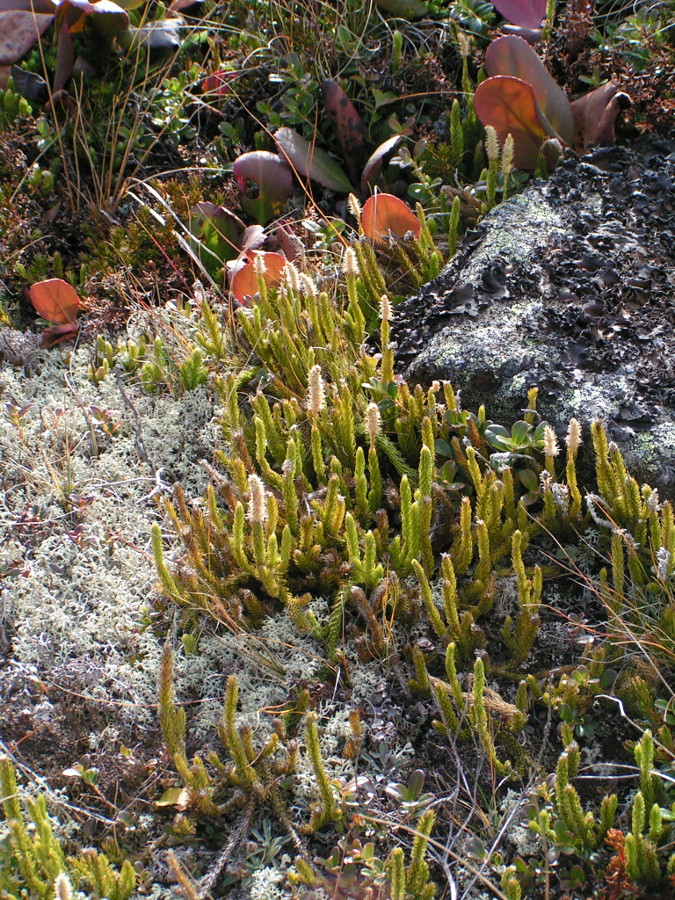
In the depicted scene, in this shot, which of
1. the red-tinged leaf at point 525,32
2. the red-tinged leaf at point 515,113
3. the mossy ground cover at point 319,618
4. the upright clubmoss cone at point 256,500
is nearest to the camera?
the mossy ground cover at point 319,618

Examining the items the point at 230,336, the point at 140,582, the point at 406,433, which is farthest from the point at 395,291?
the point at 140,582

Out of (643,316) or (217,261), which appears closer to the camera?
(643,316)

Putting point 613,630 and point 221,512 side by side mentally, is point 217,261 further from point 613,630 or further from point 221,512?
point 613,630

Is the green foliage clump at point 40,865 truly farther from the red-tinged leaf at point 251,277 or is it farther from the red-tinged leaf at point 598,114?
the red-tinged leaf at point 598,114

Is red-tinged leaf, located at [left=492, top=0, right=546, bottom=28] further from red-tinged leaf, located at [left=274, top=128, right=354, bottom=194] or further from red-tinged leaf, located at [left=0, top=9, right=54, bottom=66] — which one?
red-tinged leaf, located at [left=0, top=9, right=54, bottom=66]

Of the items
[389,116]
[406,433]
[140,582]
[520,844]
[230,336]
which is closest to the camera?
[520,844]

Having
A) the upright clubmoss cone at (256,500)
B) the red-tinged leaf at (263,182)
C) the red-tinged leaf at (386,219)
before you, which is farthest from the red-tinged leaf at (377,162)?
the upright clubmoss cone at (256,500)
